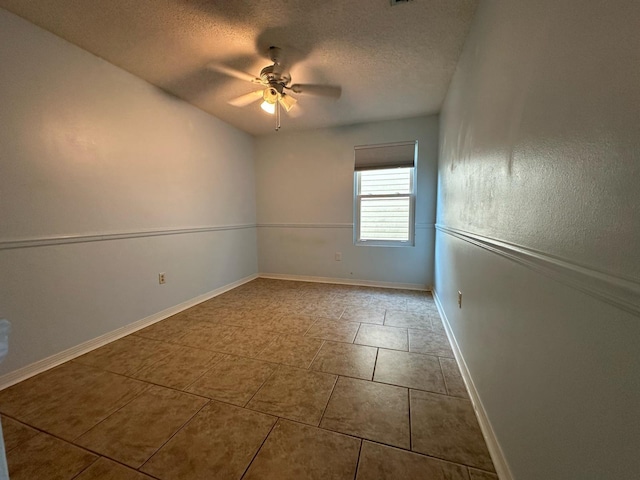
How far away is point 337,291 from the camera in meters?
3.28

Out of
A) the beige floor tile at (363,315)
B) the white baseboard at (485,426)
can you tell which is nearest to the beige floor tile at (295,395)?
the white baseboard at (485,426)

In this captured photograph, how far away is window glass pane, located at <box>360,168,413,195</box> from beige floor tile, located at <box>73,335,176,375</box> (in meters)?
2.89

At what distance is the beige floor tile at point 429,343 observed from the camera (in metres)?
1.82

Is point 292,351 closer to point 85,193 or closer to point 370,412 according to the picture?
point 370,412

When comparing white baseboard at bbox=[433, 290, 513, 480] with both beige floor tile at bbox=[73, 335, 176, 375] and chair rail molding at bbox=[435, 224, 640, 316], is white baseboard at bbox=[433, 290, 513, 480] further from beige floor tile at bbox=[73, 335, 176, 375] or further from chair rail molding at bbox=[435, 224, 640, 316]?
beige floor tile at bbox=[73, 335, 176, 375]

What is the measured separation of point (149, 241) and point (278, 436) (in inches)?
82.6

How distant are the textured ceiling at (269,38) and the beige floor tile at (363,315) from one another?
225 centimetres

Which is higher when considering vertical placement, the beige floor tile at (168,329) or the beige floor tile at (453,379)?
the beige floor tile at (453,379)

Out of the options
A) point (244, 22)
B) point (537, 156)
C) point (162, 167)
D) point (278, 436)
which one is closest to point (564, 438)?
point (537, 156)

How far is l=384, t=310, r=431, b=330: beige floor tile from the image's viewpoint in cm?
224

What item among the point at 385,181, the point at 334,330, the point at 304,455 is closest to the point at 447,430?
the point at 304,455

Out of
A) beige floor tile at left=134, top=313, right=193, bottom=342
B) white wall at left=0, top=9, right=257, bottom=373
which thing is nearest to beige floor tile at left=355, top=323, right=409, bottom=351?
beige floor tile at left=134, top=313, right=193, bottom=342

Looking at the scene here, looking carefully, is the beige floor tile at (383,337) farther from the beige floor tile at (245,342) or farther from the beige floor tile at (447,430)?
the beige floor tile at (245,342)

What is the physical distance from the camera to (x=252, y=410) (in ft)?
4.25
